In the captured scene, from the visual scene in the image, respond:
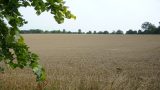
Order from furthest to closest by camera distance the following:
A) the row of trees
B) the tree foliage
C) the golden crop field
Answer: the row of trees < the golden crop field < the tree foliage

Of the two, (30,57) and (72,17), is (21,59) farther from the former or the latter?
(72,17)

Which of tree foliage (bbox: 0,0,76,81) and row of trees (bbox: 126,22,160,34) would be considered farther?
row of trees (bbox: 126,22,160,34)

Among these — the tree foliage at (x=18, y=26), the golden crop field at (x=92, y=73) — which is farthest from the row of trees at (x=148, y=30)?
the tree foliage at (x=18, y=26)

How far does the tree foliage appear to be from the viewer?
3.80 m

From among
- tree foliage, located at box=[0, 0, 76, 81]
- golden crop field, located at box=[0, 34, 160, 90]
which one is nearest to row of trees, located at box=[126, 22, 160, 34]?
golden crop field, located at box=[0, 34, 160, 90]

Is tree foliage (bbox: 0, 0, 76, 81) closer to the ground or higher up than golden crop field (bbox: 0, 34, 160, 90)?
higher up

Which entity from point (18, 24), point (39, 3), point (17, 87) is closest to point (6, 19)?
point (18, 24)

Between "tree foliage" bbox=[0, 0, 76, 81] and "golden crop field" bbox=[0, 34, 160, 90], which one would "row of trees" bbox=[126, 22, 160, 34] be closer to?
"golden crop field" bbox=[0, 34, 160, 90]

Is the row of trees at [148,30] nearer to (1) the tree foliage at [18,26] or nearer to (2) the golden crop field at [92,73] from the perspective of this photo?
(2) the golden crop field at [92,73]

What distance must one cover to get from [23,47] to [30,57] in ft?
0.51

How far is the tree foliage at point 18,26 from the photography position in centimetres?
380

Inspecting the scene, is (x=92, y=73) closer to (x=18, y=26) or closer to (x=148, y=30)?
(x=18, y=26)

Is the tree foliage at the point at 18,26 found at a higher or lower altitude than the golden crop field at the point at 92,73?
higher

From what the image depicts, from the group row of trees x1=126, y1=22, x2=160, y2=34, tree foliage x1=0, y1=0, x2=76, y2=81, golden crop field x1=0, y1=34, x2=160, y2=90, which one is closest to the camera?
tree foliage x1=0, y1=0, x2=76, y2=81
